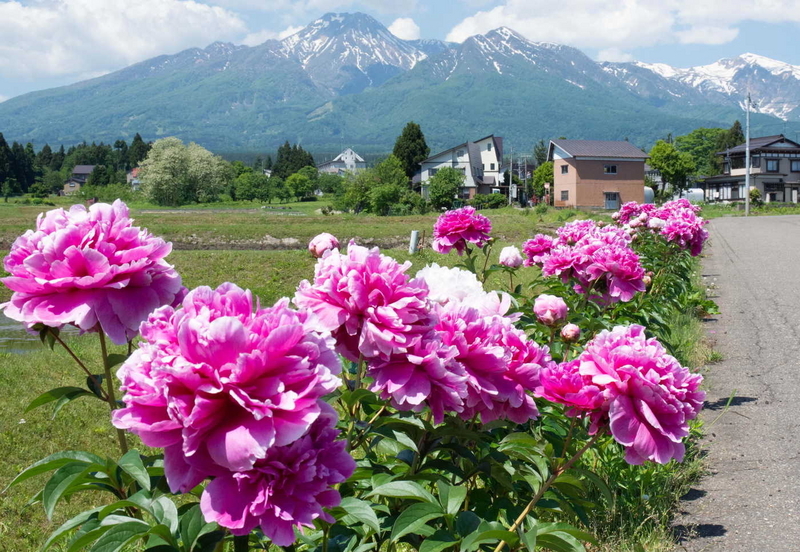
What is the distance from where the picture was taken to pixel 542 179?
215ft

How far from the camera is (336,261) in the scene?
4.18 ft

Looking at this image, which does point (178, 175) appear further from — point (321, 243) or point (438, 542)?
point (438, 542)

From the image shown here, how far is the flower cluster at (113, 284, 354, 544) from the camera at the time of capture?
0.88m

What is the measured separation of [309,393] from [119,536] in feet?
1.65

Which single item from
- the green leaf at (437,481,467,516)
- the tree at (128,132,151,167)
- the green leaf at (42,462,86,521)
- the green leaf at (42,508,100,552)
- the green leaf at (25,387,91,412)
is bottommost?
the green leaf at (437,481,467,516)

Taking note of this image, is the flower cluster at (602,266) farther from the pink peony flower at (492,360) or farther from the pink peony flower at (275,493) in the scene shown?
the pink peony flower at (275,493)

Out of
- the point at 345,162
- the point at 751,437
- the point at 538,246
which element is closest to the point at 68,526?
the point at 538,246

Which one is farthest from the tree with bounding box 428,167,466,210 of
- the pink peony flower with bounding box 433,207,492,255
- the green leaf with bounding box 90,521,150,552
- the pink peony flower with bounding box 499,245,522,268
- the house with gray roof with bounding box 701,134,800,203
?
the green leaf with bounding box 90,521,150,552

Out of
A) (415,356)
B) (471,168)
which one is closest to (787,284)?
(415,356)

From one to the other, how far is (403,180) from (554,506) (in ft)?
185

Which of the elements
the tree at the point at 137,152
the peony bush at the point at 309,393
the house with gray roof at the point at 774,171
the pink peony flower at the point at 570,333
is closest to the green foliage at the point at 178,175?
the tree at the point at 137,152

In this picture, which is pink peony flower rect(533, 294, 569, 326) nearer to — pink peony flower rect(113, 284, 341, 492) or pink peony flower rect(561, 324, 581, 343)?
pink peony flower rect(561, 324, 581, 343)

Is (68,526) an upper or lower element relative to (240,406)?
lower

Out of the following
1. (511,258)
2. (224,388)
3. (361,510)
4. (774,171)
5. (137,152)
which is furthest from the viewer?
(137,152)
